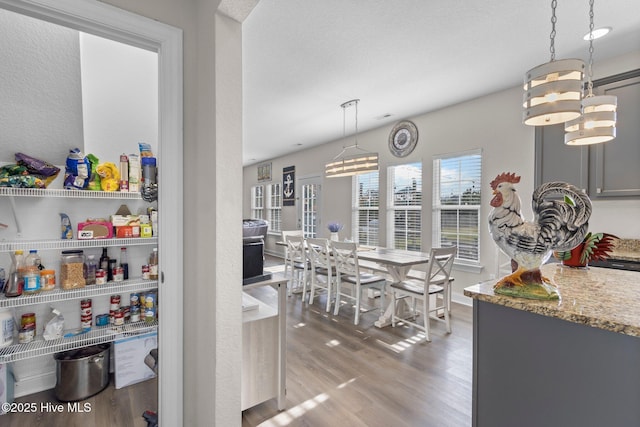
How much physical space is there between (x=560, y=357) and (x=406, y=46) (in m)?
2.42

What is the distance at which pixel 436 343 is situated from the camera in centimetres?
277

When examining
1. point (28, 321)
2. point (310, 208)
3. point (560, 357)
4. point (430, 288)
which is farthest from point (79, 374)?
point (310, 208)

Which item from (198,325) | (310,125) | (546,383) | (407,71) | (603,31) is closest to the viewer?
(546,383)

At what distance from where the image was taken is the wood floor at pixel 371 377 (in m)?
1.80

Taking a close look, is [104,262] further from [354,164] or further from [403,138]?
[403,138]

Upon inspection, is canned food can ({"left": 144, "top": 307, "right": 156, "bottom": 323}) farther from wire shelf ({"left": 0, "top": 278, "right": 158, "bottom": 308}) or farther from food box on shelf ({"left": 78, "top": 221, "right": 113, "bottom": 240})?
food box on shelf ({"left": 78, "top": 221, "right": 113, "bottom": 240})

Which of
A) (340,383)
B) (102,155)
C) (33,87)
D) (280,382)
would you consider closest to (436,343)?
(340,383)

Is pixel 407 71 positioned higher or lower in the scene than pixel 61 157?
higher

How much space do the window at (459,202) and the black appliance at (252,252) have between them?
3099mm

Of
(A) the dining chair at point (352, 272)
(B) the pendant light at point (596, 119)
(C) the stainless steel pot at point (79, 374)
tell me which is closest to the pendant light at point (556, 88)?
(B) the pendant light at point (596, 119)

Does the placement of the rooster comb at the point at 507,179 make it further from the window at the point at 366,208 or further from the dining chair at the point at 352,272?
the window at the point at 366,208

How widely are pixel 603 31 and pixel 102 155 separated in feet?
12.9

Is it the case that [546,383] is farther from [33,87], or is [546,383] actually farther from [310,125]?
[310,125]

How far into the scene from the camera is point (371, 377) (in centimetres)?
221
